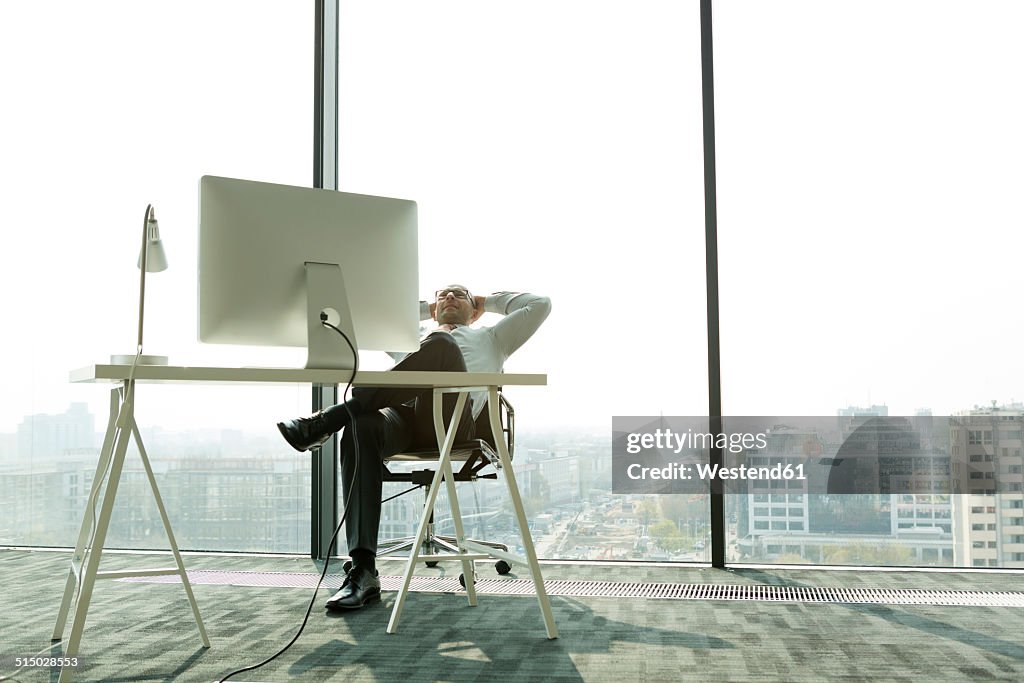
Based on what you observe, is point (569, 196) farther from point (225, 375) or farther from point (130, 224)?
point (225, 375)

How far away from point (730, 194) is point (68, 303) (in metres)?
2.90

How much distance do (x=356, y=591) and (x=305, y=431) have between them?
22.3 inches

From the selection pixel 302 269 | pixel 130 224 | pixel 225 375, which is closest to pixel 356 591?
pixel 225 375

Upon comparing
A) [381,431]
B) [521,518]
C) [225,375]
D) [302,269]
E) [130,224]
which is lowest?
[521,518]

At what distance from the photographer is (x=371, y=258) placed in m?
2.11

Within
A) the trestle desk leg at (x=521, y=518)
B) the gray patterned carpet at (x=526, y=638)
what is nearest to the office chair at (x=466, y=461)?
the gray patterned carpet at (x=526, y=638)

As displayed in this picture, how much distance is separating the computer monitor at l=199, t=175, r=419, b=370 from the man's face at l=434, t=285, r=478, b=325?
1135 millimetres

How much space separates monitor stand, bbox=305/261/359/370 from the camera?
197cm

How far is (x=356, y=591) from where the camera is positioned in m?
2.60

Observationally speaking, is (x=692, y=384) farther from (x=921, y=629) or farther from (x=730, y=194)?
(x=921, y=629)

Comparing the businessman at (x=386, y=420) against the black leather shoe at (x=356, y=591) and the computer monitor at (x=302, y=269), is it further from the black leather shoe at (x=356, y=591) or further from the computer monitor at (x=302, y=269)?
the computer monitor at (x=302, y=269)

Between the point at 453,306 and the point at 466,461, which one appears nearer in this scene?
the point at 466,461

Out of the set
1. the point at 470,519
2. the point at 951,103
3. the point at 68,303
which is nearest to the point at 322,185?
the point at 68,303

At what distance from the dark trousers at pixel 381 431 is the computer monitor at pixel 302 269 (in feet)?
1.63
